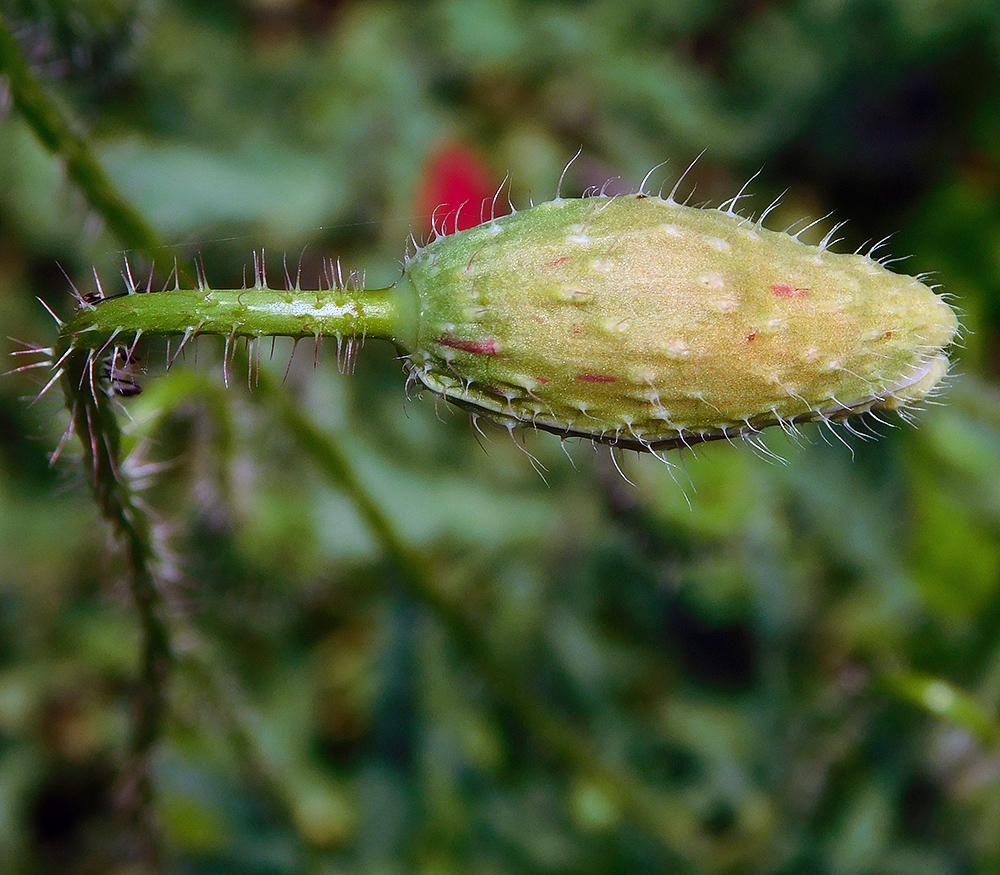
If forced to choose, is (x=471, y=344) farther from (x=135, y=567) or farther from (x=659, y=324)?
(x=135, y=567)

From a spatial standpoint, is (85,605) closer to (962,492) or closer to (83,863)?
(83,863)

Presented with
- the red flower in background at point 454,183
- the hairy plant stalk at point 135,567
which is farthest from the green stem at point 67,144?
the red flower in background at point 454,183

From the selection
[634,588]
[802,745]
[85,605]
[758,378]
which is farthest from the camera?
[85,605]

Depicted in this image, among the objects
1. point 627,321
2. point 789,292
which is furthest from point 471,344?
point 789,292

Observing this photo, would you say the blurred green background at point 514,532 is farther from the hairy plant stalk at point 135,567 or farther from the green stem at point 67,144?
the green stem at point 67,144

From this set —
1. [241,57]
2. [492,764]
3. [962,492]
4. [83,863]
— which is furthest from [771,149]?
[83,863]

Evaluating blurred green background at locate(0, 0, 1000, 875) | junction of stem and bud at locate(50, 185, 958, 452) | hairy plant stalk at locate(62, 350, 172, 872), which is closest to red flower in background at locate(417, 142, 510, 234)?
Result: blurred green background at locate(0, 0, 1000, 875)

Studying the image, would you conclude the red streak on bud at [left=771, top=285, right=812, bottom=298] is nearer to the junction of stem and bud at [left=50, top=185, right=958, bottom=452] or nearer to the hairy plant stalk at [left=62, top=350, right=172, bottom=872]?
the junction of stem and bud at [left=50, top=185, right=958, bottom=452]
